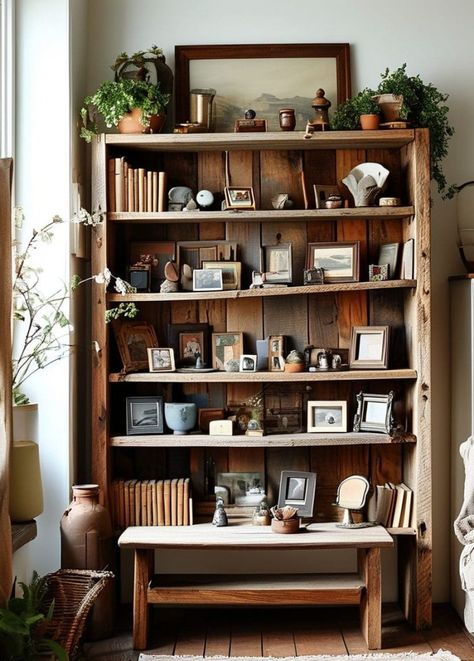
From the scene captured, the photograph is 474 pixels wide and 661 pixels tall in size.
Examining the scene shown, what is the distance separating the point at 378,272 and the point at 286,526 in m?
1.21

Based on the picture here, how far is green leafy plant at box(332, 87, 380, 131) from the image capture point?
4.15 metres

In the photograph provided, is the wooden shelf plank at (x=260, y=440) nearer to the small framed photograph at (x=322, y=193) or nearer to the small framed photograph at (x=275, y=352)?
the small framed photograph at (x=275, y=352)

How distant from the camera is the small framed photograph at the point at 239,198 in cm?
421

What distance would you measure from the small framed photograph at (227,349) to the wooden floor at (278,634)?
3.83ft

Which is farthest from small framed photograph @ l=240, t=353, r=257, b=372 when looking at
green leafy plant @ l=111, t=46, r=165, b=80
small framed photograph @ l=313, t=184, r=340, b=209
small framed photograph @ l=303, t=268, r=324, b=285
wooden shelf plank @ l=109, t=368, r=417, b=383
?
green leafy plant @ l=111, t=46, r=165, b=80

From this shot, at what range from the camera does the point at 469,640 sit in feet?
13.1

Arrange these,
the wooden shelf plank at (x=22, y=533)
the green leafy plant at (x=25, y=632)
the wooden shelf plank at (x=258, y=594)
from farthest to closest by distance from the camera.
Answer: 1. the wooden shelf plank at (x=258, y=594)
2. the wooden shelf plank at (x=22, y=533)
3. the green leafy plant at (x=25, y=632)

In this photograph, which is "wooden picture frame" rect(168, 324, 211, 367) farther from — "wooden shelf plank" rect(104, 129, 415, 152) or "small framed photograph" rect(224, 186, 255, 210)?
"wooden shelf plank" rect(104, 129, 415, 152)

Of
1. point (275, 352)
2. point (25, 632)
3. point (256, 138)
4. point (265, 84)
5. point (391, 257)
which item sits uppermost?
point (265, 84)

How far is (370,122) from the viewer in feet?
13.6

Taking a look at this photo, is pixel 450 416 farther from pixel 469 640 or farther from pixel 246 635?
pixel 246 635

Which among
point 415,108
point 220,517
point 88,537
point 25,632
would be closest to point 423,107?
point 415,108

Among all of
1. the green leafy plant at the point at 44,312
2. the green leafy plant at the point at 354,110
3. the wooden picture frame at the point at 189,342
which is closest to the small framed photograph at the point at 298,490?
the wooden picture frame at the point at 189,342

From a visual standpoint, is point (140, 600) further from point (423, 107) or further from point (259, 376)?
point (423, 107)
